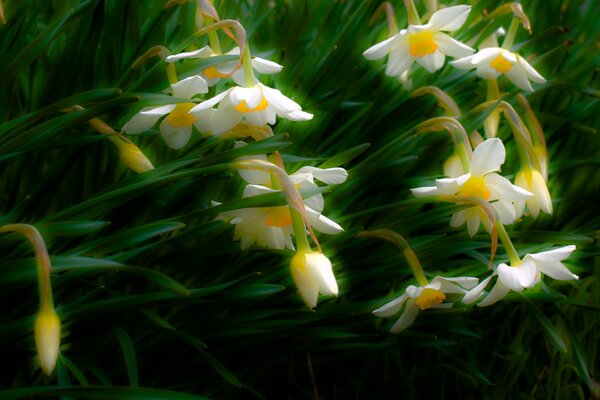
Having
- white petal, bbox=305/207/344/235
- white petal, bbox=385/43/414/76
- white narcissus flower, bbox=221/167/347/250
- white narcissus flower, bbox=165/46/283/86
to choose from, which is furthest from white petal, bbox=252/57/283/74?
white petal, bbox=385/43/414/76

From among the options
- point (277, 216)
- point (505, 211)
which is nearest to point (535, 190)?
point (505, 211)

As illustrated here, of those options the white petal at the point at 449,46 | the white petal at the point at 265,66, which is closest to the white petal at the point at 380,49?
the white petal at the point at 449,46

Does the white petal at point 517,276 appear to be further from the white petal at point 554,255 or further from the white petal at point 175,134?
the white petal at point 175,134

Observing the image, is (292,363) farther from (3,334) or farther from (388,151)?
(3,334)

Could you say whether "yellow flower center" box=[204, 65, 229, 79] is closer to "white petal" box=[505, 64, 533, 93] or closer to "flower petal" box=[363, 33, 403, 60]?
"flower petal" box=[363, 33, 403, 60]

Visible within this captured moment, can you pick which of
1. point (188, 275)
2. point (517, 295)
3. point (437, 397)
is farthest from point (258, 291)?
point (437, 397)

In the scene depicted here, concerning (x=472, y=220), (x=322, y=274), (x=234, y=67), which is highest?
(x=234, y=67)

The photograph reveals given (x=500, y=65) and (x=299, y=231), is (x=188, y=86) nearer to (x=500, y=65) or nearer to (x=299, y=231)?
(x=299, y=231)
